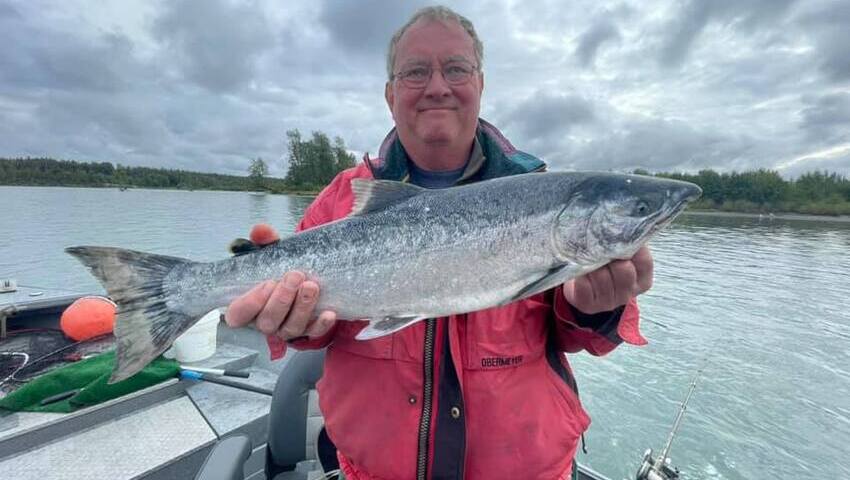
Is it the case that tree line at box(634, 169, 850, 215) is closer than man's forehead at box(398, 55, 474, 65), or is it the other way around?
man's forehead at box(398, 55, 474, 65)

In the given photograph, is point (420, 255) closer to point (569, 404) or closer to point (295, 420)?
point (569, 404)

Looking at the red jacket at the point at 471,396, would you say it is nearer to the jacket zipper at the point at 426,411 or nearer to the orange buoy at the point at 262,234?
the jacket zipper at the point at 426,411

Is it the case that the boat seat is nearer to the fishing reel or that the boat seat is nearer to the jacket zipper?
the jacket zipper

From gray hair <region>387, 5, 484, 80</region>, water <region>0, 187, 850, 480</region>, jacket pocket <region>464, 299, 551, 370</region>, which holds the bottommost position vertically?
water <region>0, 187, 850, 480</region>

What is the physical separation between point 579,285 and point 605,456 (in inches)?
194

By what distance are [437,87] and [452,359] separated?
1.56 metres

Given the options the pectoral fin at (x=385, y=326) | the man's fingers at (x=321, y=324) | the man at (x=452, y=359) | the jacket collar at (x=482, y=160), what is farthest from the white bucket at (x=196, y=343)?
the pectoral fin at (x=385, y=326)

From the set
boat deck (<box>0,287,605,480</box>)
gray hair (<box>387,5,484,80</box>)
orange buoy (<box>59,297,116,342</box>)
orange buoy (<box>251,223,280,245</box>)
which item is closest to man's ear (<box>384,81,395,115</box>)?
gray hair (<box>387,5,484,80</box>)

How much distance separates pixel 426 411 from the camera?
7.17 feet

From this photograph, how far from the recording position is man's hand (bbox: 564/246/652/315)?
83.8 inches

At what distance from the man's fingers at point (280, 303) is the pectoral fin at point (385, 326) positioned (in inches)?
17.3

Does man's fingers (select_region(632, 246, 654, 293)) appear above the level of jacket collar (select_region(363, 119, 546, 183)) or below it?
below

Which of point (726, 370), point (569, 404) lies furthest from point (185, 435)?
point (726, 370)

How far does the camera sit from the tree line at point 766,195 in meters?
69.9
